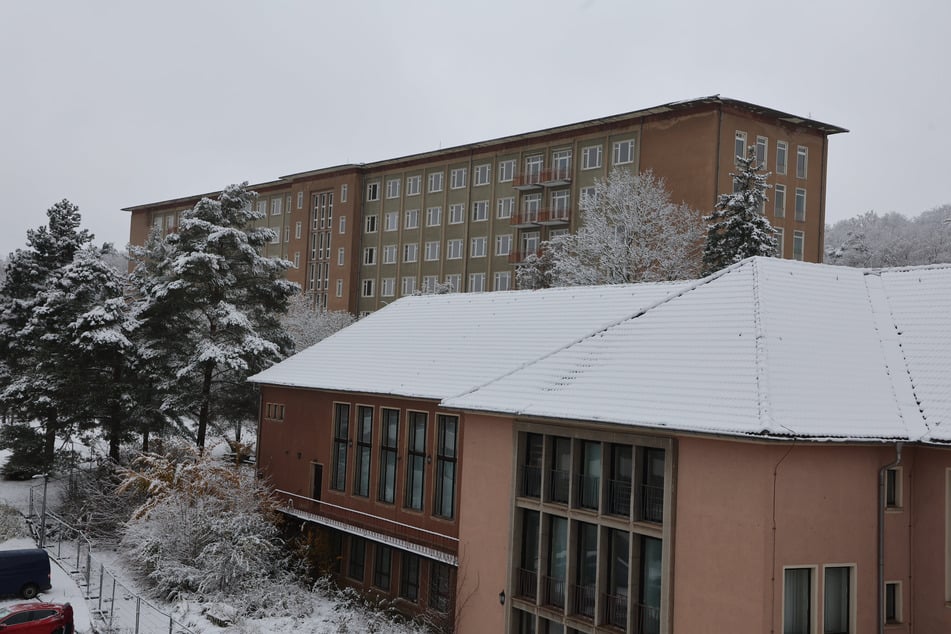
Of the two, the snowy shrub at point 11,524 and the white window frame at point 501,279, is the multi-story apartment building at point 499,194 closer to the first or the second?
the white window frame at point 501,279

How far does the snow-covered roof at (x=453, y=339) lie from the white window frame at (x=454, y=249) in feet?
123

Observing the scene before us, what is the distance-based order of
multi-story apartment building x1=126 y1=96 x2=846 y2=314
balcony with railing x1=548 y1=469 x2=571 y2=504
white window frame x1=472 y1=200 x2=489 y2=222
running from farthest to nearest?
white window frame x1=472 y1=200 x2=489 y2=222
multi-story apartment building x1=126 y1=96 x2=846 y2=314
balcony with railing x1=548 y1=469 x2=571 y2=504

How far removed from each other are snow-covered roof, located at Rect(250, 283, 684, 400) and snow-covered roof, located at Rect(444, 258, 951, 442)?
→ 2602mm

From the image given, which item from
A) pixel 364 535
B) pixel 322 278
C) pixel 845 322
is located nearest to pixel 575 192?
pixel 322 278

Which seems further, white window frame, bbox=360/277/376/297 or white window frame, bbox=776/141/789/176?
white window frame, bbox=360/277/376/297

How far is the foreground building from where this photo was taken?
55.1 feet

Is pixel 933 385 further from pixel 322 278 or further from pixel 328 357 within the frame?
pixel 322 278

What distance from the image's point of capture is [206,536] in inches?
1153

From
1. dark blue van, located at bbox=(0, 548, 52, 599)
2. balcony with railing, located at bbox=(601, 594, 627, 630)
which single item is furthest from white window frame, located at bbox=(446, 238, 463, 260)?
balcony with railing, located at bbox=(601, 594, 627, 630)

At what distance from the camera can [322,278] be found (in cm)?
8481

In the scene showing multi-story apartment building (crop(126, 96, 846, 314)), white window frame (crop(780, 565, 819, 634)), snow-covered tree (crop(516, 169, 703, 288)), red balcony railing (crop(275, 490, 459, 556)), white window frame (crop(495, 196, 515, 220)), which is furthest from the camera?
white window frame (crop(495, 196, 515, 220))

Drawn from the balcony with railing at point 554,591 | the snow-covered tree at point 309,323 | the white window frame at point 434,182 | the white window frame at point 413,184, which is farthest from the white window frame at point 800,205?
the balcony with railing at point 554,591

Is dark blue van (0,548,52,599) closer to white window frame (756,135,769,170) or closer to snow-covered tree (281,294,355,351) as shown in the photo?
snow-covered tree (281,294,355,351)

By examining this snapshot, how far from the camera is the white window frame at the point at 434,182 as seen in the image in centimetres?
7488
